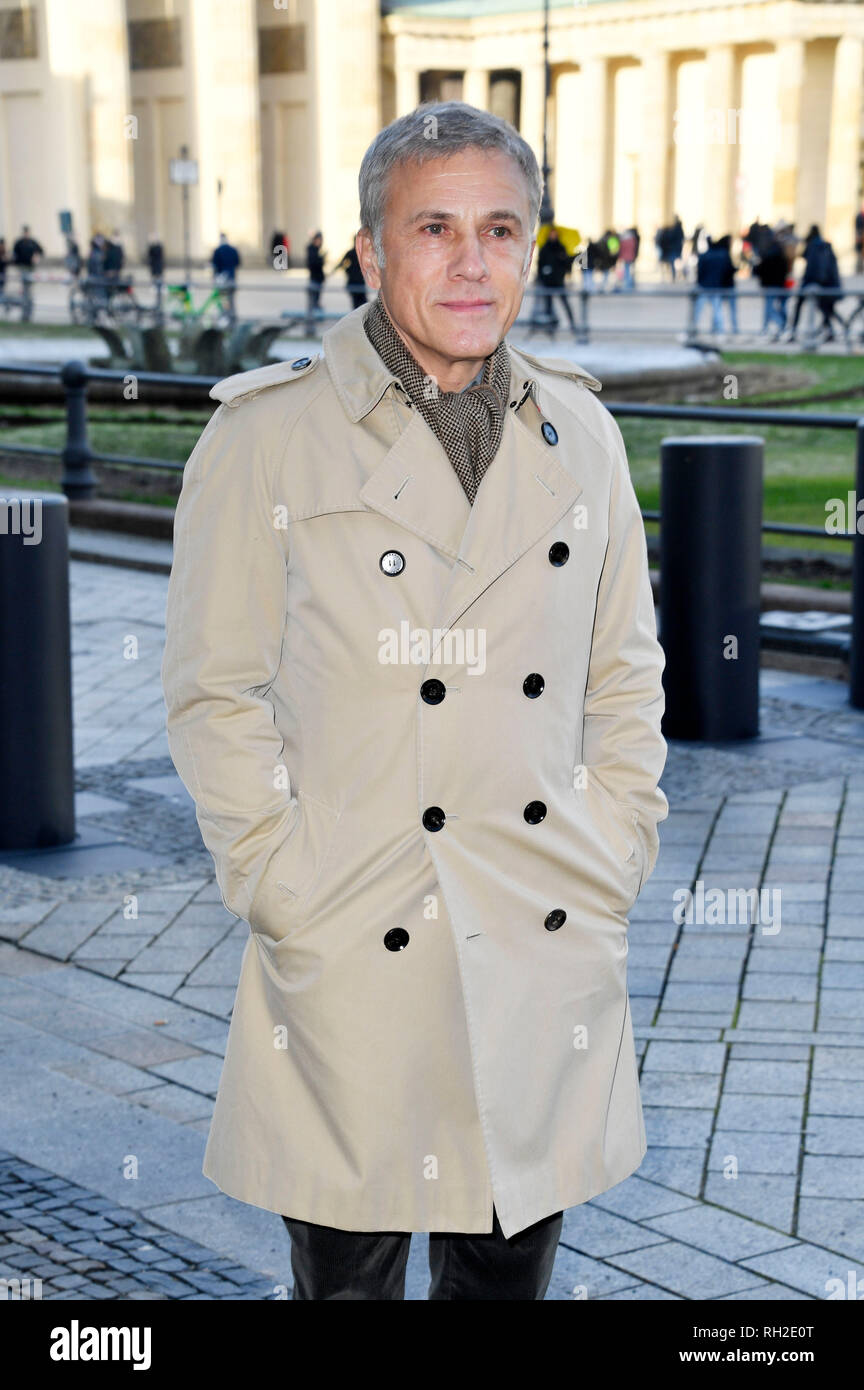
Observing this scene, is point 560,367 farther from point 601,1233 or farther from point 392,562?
point 601,1233

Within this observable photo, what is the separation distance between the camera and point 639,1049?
4496 mm

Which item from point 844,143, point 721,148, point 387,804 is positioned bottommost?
point 387,804

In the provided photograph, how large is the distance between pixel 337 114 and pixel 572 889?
6863 cm

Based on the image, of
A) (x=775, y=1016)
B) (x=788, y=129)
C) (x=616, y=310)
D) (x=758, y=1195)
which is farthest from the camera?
(x=788, y=129)

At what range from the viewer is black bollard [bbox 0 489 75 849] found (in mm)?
5953

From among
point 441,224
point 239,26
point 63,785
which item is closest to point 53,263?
point 239,26

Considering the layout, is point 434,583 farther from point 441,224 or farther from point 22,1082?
point 22,1082

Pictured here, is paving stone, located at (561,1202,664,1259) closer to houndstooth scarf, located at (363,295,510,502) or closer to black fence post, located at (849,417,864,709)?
houndstooth scarf, located at (363,295,510,502)

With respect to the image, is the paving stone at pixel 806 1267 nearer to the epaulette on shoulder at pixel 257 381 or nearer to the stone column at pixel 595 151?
the epaulette on shoulder at pixel 257 381

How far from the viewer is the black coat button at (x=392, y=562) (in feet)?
7.61

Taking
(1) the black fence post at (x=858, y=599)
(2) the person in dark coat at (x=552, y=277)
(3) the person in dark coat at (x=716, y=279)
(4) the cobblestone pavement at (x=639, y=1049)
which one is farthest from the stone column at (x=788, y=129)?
(4) the cobblestone pavement at (x=639, y=1049)

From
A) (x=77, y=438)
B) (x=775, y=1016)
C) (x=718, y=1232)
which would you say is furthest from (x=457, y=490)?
(x=77, y=438)

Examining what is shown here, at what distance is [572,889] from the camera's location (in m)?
2.41

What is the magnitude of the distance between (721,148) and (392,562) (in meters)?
64.4
